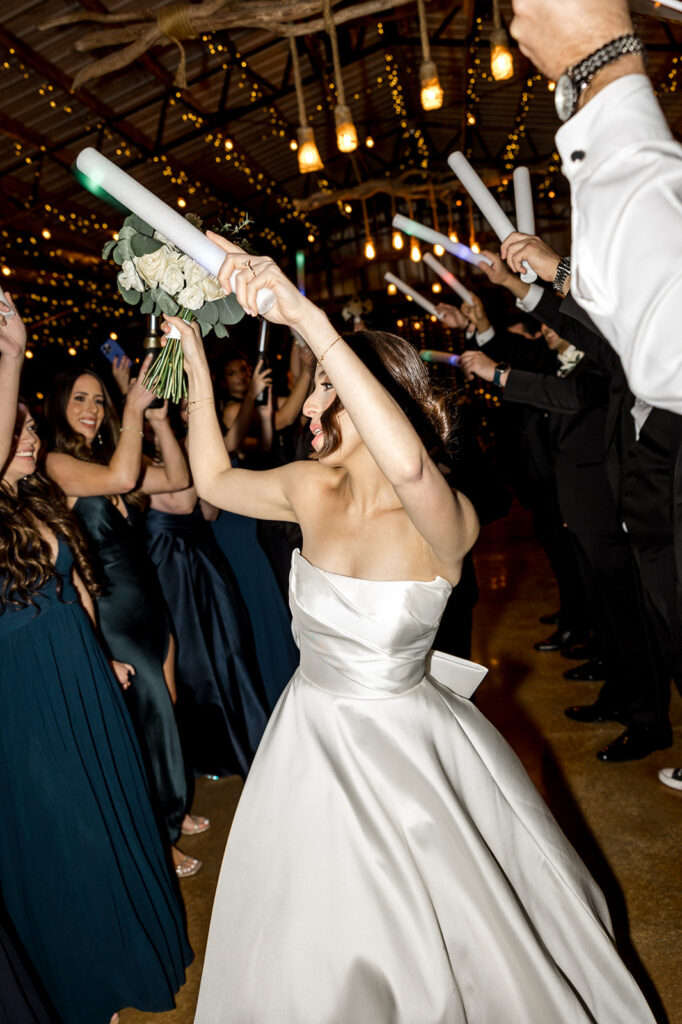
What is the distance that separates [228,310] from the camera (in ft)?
5.04

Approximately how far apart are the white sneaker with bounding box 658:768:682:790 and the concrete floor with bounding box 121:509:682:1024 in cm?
4

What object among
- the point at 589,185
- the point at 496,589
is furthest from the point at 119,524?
the point at 496,589

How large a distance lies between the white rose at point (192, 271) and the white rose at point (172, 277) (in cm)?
1

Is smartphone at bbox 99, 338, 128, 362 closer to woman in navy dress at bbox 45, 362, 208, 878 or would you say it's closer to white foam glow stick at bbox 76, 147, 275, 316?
woman in navy dress at bbox 45, 362, 208, 878

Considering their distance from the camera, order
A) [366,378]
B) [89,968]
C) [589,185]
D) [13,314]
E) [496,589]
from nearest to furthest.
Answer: [589,185]
[366,378]
[13,314]
[89,968]
[496,589]

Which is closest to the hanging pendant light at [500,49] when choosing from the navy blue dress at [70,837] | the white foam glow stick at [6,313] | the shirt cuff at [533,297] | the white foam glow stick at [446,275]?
the white foam glow stick at [446,275]

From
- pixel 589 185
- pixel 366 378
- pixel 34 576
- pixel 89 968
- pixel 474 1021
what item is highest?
pixel 589 185

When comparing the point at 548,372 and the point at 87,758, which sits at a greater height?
the point at 548,372

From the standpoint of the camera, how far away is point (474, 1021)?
134 centimetres

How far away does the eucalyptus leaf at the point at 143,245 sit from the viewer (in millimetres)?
1518

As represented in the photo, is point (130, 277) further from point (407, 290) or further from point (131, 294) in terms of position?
point (407, 290)

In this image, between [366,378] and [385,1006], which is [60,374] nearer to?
[366,378]

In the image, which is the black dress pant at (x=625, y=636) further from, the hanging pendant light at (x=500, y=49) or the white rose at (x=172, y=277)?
the hanging pendant light at (x=500, y=49)

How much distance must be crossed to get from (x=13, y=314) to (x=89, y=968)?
1.80 meters
